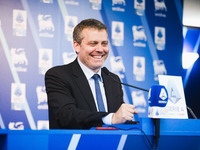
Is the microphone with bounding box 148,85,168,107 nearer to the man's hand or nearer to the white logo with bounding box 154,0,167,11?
the man's hand

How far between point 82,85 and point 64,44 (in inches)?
80.0

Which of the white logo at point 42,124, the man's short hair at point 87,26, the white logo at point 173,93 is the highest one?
the man's short hair at point 87,26

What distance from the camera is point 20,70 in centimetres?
378

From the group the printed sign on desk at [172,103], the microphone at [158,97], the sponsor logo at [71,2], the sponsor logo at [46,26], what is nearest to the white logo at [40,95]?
the sponsor logo at [46,26]

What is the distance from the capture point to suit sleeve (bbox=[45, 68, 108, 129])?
1.67m

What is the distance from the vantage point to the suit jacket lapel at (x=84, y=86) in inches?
79.7

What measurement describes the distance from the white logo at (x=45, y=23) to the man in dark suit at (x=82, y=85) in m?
1.78

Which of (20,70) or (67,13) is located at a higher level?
(67,13)

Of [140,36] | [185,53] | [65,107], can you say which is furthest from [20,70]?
[185,53]

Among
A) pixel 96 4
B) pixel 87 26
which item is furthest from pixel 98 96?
pixel 96 4

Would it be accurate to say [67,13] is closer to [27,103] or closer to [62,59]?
[62,59]

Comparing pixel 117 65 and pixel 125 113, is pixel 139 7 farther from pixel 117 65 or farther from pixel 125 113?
pixel 125 113

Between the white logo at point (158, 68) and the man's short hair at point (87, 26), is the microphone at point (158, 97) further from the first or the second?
the white logo at point (158, 68)

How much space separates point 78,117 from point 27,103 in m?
2.19
